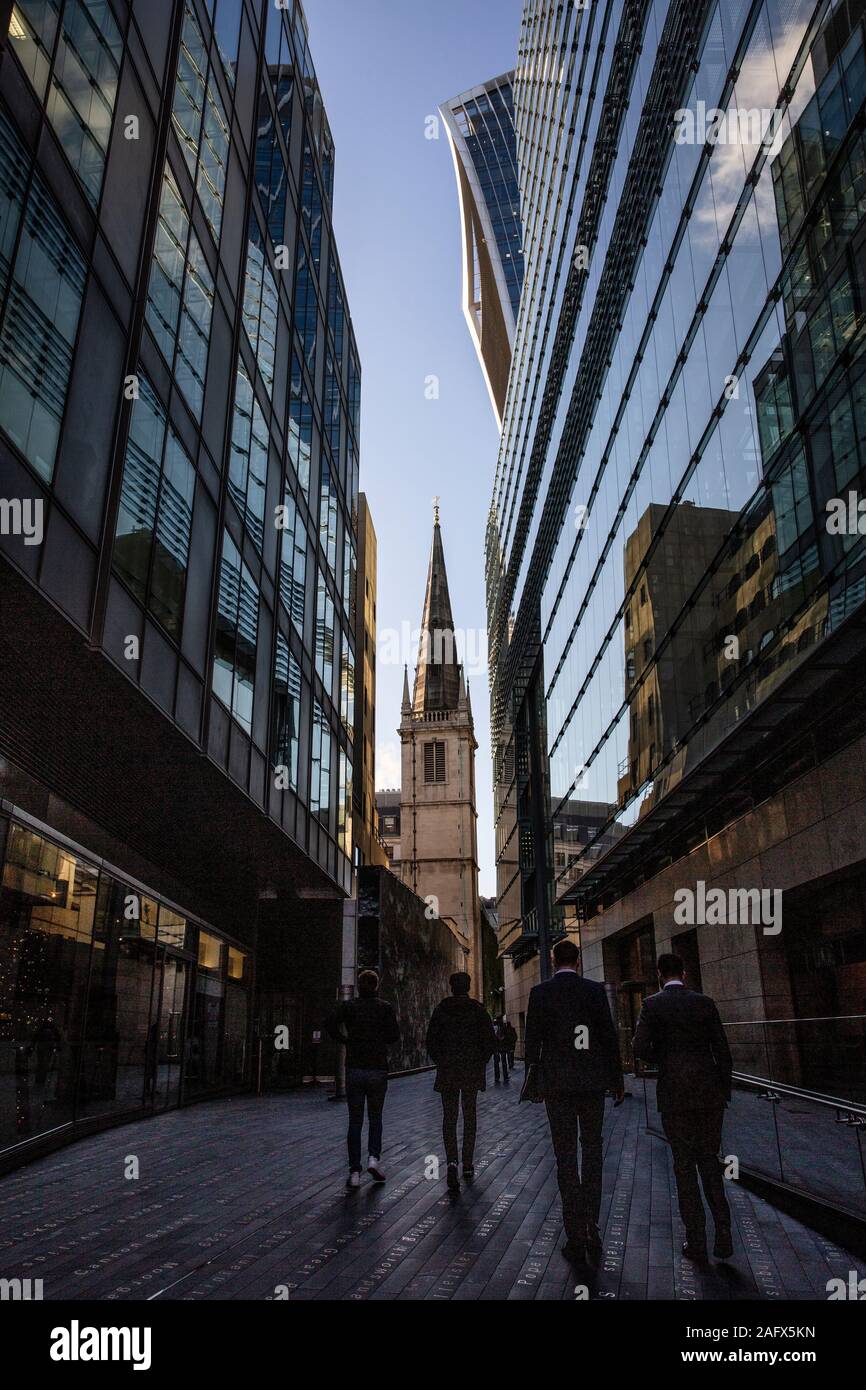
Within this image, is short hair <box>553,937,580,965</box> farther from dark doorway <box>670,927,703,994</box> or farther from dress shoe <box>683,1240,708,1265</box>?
dark doorway <box>670,927,703,994</box>

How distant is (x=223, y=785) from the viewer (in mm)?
16031

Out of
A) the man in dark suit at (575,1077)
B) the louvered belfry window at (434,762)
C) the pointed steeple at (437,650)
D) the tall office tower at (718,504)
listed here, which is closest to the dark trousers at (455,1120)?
the man in dark suit at (575,1077)

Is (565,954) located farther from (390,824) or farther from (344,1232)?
(390,824)

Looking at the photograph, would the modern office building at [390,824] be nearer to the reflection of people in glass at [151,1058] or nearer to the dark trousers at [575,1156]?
the reflection of people in glass at [151,1058]

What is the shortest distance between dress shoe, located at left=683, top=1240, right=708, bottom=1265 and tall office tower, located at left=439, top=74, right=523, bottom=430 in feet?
294

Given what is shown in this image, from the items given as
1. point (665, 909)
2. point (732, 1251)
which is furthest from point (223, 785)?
point (732, 1251)

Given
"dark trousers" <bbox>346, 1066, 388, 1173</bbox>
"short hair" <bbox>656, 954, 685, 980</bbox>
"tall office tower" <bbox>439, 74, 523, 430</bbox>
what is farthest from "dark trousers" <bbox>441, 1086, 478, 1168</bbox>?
"tall office tower" <bbox>439, 74, 523, 430</bbox>

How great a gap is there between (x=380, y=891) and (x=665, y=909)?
9.89 meters

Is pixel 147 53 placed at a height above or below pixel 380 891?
above

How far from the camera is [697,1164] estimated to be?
5930 mm

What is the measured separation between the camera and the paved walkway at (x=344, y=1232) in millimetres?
4973

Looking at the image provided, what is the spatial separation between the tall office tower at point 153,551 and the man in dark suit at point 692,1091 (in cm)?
614

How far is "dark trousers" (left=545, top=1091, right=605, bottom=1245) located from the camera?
5.56m
